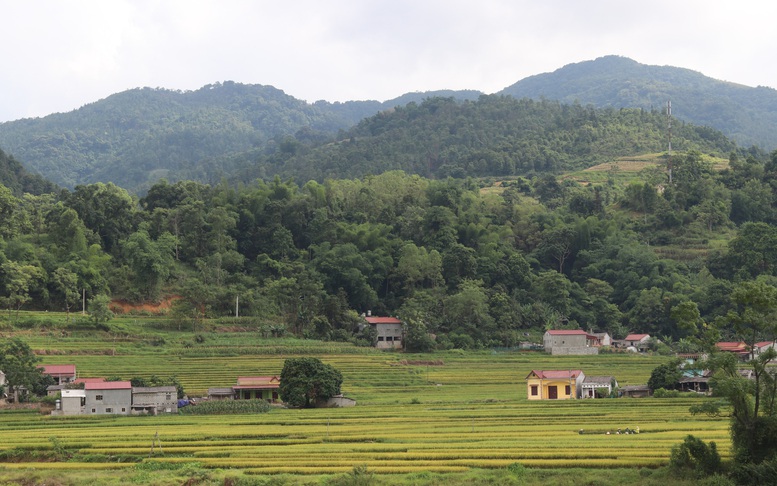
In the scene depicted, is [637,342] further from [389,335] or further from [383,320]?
[383,320]

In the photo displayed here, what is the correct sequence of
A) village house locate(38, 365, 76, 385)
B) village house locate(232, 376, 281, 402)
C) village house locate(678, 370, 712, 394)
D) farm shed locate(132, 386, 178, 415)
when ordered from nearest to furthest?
farm shed locate(132, 386, 178, 415) < village house locate(38, 365, 76, 385) < village house locate(232, 376, 281, 402) < village house locate(678, 370, 712, 394)

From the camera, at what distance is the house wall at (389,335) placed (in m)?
69.8

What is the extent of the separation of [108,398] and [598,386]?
84.0ft

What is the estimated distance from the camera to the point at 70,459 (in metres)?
33.6

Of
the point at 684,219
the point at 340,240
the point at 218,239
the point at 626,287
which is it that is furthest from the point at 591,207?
the point at 218,239

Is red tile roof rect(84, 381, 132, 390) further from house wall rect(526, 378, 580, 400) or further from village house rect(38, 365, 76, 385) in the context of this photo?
house wall rect(526, 378, 580, 400)

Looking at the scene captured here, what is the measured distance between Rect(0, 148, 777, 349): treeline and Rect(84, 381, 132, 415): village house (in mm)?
18999

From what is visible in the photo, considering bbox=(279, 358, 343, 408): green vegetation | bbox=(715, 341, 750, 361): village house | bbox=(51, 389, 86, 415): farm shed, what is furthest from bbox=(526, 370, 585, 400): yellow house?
bbox=(51, 389, 86, 415): farm shed

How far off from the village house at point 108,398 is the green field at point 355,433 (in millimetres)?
1622

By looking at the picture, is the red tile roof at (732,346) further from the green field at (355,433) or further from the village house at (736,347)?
the green field at (355,433)

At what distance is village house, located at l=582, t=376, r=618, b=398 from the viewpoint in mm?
51000

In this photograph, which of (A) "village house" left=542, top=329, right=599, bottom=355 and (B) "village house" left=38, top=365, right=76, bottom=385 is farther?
(A) "village house" left=542, top=329, right=599, bottom=355

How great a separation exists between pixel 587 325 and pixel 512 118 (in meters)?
71.8

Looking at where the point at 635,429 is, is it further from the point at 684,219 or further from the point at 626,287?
the point at 684,219
